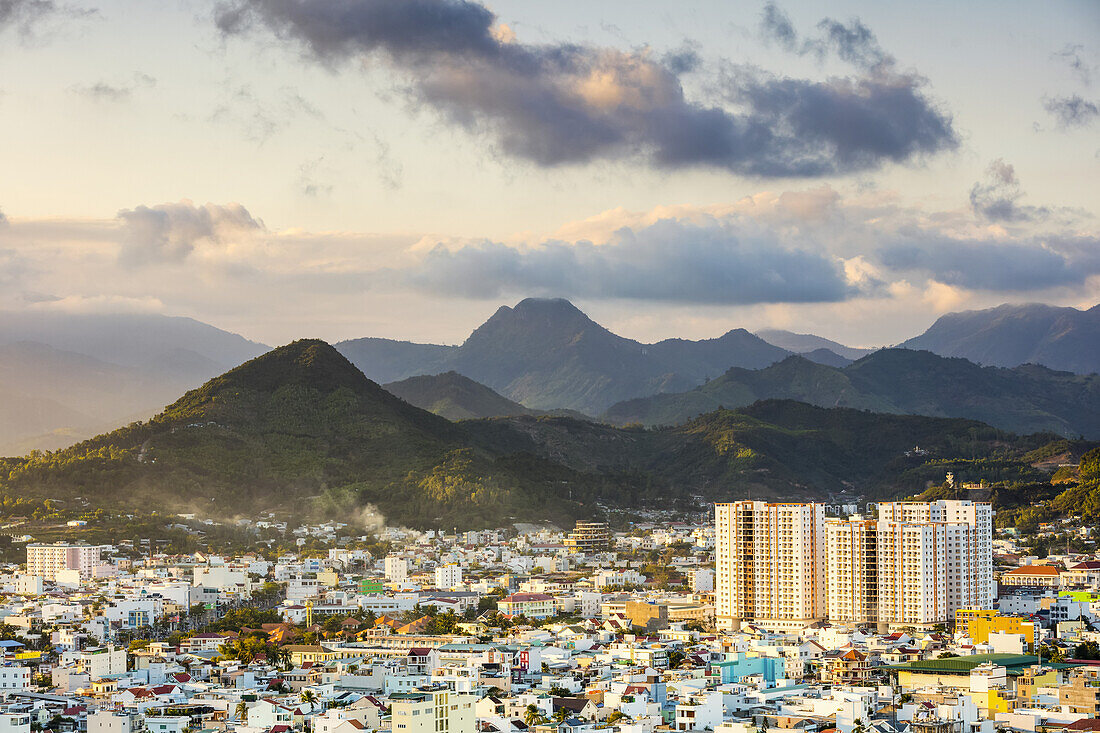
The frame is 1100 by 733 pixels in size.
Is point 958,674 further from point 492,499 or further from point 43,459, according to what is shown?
point 43,459

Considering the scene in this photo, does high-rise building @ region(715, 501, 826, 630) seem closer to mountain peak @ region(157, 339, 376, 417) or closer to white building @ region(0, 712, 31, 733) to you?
white building @ region(0, 712, 31, 733)

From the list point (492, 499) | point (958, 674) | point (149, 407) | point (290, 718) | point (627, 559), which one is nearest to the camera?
point (290, 718)

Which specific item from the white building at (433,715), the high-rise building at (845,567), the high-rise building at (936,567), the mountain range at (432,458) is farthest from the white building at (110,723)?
the mountain range at (432,458)

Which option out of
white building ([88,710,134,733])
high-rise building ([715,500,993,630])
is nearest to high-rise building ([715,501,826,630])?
high-rise building ([715,500,993,630])

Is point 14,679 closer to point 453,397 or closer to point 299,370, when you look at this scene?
point 299,370

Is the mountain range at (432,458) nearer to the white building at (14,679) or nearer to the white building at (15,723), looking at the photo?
the white building at (14,679)

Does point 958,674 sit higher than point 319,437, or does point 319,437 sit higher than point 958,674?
point 319,437

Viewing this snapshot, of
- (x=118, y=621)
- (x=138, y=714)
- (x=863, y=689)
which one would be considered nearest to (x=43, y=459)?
(x=118, y=621)
